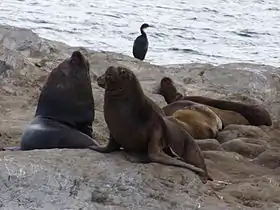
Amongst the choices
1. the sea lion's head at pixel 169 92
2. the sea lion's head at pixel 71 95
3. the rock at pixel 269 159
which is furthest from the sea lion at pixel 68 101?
the sea lion's head at pixel 169 92

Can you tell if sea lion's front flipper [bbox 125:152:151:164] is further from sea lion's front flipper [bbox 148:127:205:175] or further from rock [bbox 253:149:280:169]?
rock [bbox 253:149:280:169]

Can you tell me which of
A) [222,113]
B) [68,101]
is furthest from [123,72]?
[222,113]

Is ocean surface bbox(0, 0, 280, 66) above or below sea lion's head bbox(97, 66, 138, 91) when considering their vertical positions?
below

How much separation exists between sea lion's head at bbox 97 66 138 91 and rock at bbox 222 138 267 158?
170cm

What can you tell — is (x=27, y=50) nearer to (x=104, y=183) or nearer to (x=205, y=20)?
(x=104, y=183)

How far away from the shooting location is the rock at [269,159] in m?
5.49

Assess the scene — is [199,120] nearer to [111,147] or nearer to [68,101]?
[68,101]

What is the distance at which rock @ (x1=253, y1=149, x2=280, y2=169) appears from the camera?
18.0ft

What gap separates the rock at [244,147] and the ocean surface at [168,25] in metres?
6.63

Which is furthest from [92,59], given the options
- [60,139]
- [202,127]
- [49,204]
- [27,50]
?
[49,204]

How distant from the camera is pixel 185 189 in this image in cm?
407

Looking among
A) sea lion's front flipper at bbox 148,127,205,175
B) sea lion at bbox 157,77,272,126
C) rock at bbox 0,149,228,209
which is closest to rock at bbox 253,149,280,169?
sea lion's front flipper at bbox 148,127,205,175

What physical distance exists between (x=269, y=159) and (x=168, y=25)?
11.7 meters

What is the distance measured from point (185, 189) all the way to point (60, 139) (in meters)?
1.41
